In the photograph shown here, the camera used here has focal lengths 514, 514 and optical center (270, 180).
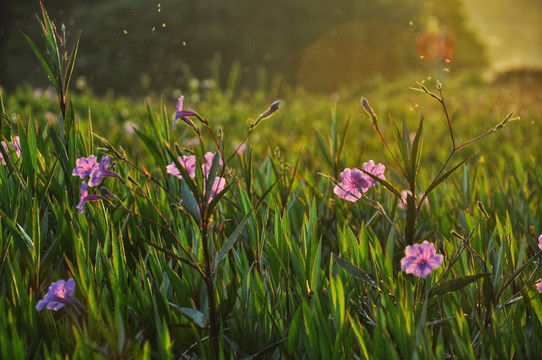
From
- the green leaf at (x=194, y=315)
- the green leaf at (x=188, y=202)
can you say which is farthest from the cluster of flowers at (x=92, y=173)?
the green leaf at (x=194, y=315)

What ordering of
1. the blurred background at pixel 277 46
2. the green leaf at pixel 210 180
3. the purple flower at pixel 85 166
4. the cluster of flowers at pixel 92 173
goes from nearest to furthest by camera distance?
1. the green leaf at pixel 210 180
2. the cluster of flowers at pixel 92 173
3. the purple flower at pixel 85 166
4. the blurred background at pixel 277 46

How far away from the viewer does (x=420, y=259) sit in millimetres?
910

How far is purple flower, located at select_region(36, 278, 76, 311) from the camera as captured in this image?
886mm

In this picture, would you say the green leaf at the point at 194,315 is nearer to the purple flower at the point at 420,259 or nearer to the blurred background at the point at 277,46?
the purple flower at the point at 420,259

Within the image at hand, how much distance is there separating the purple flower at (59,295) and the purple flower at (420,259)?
59cm

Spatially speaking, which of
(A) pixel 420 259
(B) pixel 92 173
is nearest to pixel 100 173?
(B) pixel 92 173

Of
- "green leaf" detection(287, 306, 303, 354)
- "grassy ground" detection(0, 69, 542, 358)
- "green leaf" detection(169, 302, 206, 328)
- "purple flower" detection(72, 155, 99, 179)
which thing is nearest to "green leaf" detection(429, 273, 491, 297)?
"grassy ground" detection(0, 69, 542, 358)

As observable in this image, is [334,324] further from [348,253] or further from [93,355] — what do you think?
[93,355]

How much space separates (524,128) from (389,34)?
14.6m

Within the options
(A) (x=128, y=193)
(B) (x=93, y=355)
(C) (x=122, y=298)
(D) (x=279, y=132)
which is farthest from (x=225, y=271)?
(D) (x=279, y=132)

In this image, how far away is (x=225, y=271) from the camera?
3.56ft

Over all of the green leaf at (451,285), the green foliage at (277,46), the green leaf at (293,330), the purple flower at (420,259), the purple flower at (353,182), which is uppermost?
the green foliage at (277,46)

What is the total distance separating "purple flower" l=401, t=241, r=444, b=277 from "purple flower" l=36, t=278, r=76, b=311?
0.59 meters

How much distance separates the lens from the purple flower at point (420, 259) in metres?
0.89
